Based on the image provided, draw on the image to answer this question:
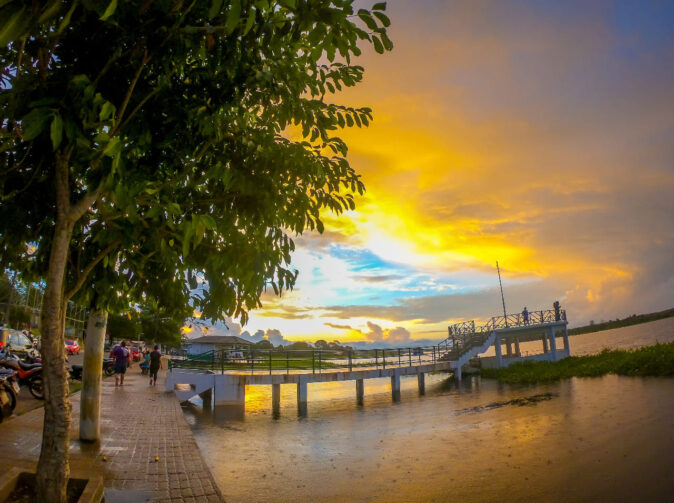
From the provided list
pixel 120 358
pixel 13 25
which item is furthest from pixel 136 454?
pixel 120 358

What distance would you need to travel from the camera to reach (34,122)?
103 inches

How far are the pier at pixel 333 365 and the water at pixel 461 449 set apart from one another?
1.31 m

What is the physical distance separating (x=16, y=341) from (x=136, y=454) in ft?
65.9

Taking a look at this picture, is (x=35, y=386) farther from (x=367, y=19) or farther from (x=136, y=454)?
(x=367, y=19)

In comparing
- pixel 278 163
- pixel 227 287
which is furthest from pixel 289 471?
pixel 278 163

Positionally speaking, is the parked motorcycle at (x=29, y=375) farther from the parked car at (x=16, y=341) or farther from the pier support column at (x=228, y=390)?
the parked car at (x=16, y=341)

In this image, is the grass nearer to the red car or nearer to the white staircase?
the white staircase

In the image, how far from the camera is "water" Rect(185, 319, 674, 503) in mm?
8562

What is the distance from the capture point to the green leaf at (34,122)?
2.58 meters

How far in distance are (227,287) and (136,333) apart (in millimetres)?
69395

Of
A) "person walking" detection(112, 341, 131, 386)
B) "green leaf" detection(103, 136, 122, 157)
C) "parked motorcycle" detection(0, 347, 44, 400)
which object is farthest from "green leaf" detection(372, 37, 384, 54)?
"person walking" detection(112, 341, 131, 386)

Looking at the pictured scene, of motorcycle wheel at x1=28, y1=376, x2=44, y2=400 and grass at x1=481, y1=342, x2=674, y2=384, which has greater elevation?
motorcycle wheel at x1=28, y1=376, x2=44, y2=400

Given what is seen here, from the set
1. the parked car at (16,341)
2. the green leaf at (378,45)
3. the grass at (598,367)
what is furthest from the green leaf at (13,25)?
the grass at (598,367)

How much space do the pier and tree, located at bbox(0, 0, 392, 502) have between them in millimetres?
14801
